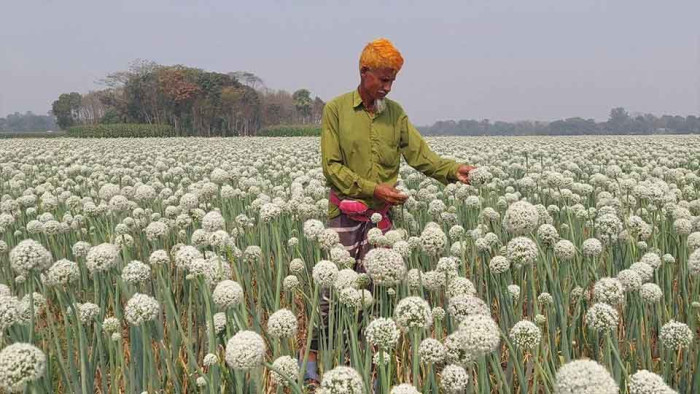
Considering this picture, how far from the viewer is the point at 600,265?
182 inches

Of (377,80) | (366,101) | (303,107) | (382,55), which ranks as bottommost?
(366,101)

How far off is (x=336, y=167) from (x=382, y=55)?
3.00ft

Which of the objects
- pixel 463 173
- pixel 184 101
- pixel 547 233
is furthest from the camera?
pixel 184 101

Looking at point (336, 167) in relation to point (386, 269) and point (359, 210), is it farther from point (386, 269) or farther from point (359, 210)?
point (386, 269)

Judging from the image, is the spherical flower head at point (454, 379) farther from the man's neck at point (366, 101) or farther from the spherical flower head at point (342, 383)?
the man's neck at point (366, 101)

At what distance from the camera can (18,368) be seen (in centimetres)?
202

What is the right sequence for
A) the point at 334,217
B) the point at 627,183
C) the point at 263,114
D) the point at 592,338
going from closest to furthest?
the point at 592,338
the point at 334,217
the point at 627,183
the point at 263,114

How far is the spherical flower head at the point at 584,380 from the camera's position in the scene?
1582mm

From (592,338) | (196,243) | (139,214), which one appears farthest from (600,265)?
(139,214)

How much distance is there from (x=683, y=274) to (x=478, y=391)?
2.49 meters

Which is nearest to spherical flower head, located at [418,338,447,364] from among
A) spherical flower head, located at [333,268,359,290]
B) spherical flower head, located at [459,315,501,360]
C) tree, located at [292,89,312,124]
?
spherical flower head, located at [459,315,501,360]

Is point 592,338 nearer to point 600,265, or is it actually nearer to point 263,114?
point 600,265

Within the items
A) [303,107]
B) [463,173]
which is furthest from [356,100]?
[303,107]

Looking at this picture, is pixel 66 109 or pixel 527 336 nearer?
pixel 527 336
